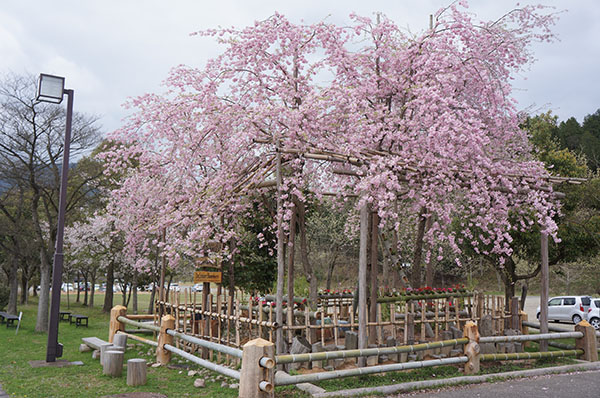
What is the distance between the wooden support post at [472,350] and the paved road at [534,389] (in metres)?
0.56

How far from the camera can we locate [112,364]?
8008mm

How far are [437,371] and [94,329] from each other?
13.1 metres

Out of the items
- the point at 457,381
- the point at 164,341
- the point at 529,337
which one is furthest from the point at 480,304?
the point at 164,341

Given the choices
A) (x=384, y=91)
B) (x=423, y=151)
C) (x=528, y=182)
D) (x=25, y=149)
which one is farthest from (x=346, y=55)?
(x=25, y=149)

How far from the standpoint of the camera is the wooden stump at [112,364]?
7.99 meters

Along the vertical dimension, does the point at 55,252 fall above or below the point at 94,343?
above

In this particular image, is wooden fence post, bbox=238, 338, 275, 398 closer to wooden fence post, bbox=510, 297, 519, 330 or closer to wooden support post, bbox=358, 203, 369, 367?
wooden support post, bbox=358, 203, 369, 367

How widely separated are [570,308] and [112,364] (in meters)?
20.1

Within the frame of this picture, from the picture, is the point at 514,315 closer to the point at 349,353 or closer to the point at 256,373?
the point at 349,353

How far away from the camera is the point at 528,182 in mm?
9969

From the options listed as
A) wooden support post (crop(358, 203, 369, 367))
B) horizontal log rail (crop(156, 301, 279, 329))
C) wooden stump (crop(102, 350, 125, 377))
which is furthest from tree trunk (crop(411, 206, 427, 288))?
wooden stump (crop(102, 350, 125, 377))

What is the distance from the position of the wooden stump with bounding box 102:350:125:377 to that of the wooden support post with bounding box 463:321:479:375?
233 inches

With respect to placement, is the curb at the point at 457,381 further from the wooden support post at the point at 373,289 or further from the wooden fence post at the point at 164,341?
the wooden fence post at the point at 164,341

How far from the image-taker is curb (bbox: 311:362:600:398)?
6562 mm
